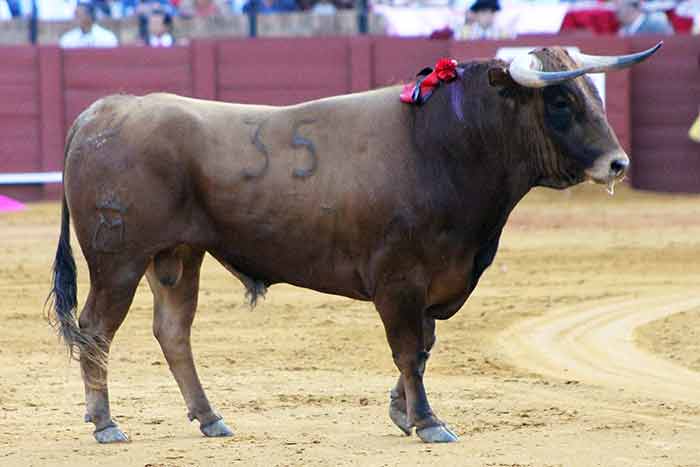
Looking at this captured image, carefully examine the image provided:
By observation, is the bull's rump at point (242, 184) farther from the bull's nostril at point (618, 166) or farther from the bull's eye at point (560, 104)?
the bull's nostril at point (618, 166)

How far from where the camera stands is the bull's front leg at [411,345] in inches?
253

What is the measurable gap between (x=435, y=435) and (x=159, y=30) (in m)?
12.6

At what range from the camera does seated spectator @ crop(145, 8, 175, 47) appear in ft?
59.9

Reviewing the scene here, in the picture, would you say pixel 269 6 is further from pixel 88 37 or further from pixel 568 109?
pixel 568 109

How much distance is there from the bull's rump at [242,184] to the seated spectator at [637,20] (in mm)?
11864

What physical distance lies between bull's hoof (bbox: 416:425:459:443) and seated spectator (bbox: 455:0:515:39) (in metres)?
11.7

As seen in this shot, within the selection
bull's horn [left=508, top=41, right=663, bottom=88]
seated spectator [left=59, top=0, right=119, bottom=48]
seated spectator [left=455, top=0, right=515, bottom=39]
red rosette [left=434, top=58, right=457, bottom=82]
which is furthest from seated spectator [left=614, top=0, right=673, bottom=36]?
bull's horn [left=508, top=41, right=663, bottom=88]

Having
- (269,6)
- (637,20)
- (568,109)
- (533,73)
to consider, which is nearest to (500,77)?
(533,73)

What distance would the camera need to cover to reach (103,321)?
6.62m

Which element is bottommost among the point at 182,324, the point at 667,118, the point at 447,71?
the point at 667,118

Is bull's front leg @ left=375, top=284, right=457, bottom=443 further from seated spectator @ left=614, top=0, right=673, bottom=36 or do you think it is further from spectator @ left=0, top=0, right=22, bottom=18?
spectator @ left=0, top=0, right=22, bottom=18

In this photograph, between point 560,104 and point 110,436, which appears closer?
point 560,104

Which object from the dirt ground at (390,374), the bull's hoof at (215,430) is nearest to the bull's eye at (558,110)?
the dirt ground at (390,374)

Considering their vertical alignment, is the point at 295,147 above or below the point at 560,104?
below
